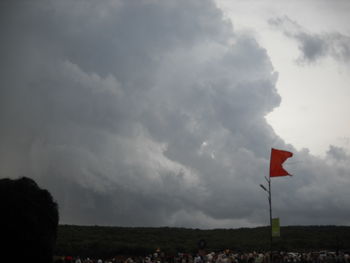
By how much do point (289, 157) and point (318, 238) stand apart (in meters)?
52.3

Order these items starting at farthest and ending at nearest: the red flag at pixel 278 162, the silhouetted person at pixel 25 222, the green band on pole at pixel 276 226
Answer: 1. the red flag at pixel 278 162
2. the green band on pole at pixel 276 226
3. the silhouetted person at pixel 25 222

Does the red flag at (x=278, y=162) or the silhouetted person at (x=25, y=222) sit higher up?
the red flag at (x=278, y=162)


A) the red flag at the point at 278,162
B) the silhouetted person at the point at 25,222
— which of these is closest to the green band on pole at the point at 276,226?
the red flag at the point at 278,162

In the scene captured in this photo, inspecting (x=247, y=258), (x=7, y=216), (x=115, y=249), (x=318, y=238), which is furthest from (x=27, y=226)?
(x=318, y=238)

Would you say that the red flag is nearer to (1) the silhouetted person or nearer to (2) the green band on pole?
(2) the green band on pole

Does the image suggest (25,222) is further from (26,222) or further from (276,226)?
(276,226)

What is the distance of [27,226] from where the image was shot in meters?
25.2

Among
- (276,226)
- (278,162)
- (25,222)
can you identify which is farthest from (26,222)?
(278,162)

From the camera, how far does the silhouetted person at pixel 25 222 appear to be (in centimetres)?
2427

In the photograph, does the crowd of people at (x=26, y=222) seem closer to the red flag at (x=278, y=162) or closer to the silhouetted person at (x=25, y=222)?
the silhouetted person at (x=25, y=222)

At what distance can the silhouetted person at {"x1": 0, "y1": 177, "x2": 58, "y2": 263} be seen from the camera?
79.6ft

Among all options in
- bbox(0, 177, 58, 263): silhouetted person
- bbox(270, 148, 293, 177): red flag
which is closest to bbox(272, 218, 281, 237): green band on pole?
bbox(270, 148, 293, 177): red flag

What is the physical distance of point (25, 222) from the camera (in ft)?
82.6

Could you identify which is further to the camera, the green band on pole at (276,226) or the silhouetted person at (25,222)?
the green band on pole at (276,226)
